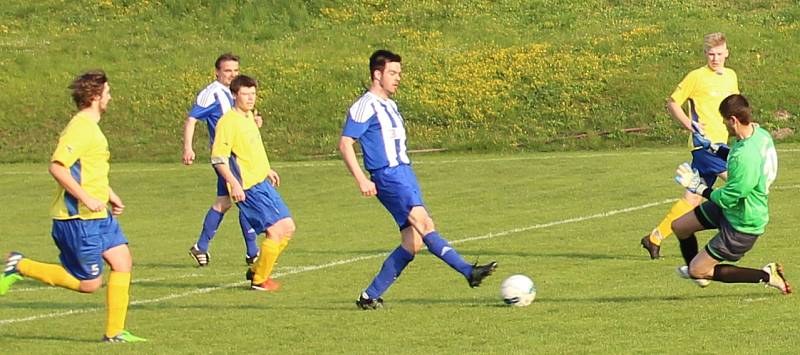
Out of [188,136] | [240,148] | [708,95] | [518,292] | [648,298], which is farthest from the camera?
[188,136]

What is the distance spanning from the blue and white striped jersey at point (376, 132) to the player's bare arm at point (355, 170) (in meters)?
0.08

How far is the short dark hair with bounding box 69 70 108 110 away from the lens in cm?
952

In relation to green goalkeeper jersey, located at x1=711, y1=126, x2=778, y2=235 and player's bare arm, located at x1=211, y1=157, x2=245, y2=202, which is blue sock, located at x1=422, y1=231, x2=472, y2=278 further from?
player's bare arm, located at x1=211, y1=157, x2=245, y2=202

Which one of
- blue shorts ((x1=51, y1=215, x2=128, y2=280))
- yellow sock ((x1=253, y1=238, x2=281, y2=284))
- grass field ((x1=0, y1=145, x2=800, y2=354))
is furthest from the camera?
yellow sock ((x1=253, y1=238, x2=281, y2=284))

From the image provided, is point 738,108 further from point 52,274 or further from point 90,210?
point 52,274

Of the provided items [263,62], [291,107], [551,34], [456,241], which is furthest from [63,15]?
[456,241]

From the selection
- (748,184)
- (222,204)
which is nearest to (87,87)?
(748,184)

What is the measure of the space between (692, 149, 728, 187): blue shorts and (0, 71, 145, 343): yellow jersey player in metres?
6.08

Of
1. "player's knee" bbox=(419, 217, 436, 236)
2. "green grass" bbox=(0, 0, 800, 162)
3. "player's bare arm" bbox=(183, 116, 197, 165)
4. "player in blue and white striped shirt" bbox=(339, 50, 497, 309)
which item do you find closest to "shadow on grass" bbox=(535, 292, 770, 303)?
"player in blue and white striped shirt" bbox=(339, 50, 497, 309)

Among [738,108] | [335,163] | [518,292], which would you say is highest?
[738,108]

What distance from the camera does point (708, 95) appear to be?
45.0 feet

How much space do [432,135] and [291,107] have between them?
3.99 meters

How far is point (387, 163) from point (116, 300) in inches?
93.4

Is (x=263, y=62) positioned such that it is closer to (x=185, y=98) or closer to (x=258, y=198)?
(x=185, y=98)
